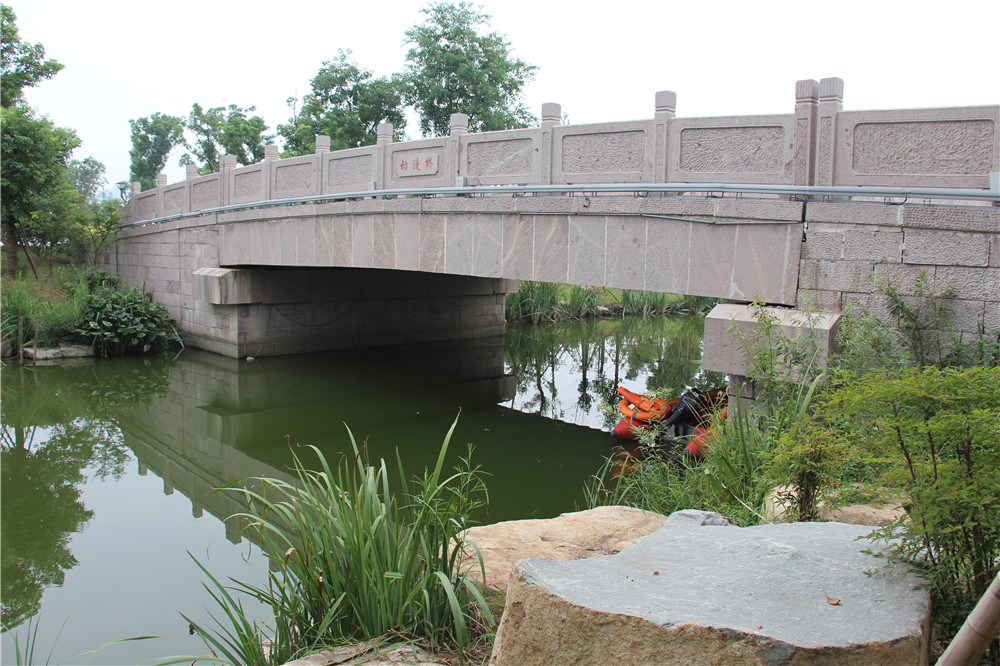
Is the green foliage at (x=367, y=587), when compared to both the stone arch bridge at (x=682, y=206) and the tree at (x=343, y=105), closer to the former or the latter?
the stone arch bridge at (x=682, y=206)

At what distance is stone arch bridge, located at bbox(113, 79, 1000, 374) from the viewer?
16.0 ft

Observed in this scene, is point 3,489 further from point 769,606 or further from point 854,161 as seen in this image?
point 854,161

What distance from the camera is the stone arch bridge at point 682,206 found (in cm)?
488

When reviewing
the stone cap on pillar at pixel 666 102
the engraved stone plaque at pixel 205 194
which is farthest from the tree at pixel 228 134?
the stone cap on pillar at pixel 666 102

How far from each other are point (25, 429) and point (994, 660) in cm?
862

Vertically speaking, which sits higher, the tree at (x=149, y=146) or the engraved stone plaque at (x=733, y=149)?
the tree at (x=149, y=146)

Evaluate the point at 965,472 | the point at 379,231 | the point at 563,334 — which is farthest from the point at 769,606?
the point at 563,334

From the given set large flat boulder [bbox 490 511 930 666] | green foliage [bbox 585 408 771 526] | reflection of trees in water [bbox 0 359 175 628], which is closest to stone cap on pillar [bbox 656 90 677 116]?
green foliage [bbox 585 408 771 526]

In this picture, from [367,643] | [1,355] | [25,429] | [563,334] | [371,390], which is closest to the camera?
[367,643]

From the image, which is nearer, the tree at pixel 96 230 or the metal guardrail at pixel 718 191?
the metal guardrail at pixel 718 191

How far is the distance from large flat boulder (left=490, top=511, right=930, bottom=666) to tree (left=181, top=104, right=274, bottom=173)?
21881 millimetres

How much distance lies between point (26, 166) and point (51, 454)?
8703mm

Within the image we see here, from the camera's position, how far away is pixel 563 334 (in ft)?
52.2

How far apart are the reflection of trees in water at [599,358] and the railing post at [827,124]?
4.39 m
